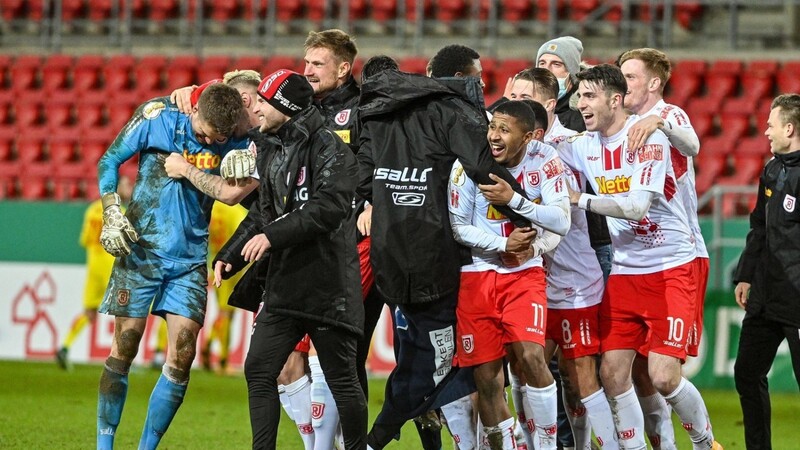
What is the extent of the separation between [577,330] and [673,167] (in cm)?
108

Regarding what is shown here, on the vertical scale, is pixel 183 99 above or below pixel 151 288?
above

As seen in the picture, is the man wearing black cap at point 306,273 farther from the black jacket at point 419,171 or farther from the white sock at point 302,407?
the white sock at point 302,407

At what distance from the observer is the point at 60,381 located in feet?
41.9

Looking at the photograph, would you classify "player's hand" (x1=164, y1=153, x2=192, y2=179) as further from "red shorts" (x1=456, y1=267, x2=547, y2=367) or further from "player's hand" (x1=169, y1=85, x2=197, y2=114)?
"red shorts" (x1=456, y1=267, x2=547, y2=367)

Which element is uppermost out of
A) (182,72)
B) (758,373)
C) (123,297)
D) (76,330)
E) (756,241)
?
(182,72)

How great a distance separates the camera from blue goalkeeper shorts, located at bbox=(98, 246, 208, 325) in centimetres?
717

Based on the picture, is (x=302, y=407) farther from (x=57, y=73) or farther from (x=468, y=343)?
(x=57, y=73)

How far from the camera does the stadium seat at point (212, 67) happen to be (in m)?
18.6

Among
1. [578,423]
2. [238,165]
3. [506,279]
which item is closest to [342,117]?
[238,165]

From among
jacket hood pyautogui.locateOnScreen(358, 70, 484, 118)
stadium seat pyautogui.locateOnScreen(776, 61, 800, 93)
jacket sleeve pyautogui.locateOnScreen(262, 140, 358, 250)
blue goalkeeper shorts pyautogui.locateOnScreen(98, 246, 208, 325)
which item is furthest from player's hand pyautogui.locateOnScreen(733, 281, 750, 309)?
stadium seat pyautogui.locateOnScreen(776, 61, 800, 93)

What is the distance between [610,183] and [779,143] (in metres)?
1.36

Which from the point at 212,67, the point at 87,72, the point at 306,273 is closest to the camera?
the point at 306,273

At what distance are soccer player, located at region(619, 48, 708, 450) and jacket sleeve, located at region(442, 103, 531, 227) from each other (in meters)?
1.03

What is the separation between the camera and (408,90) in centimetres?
657
